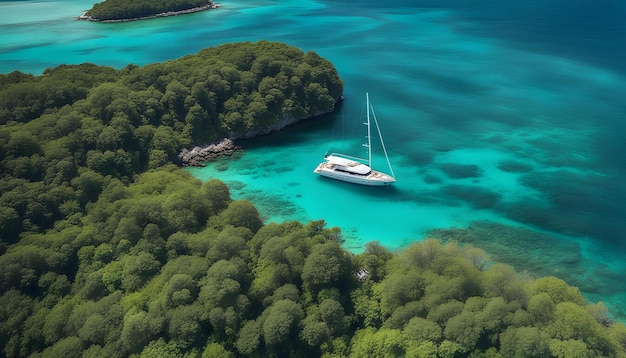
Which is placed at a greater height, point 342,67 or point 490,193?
point 342,67

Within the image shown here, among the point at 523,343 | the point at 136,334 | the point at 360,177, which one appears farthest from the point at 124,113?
the point at 523,343

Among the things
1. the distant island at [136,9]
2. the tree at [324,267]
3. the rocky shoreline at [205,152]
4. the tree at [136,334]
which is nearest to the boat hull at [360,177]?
the rocky shoreline at [205,152]

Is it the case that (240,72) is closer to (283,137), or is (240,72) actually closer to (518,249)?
(283,137)

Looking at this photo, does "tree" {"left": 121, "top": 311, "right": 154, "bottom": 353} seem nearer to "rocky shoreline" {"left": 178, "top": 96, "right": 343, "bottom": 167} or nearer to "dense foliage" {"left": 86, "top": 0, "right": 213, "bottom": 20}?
"rocky shoreline" {"left": 178, "top": 96, "right": 343, "bottom": 167}

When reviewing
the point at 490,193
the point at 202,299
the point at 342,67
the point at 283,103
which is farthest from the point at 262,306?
the point at 342,67

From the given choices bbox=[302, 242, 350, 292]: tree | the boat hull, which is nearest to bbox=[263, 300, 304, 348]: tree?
bbox=[302, 242, 350, 292]: tree

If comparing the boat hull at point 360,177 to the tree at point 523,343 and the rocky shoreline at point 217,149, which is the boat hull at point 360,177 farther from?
the tree at point 523,343

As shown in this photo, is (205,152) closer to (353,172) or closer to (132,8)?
(353,172)
